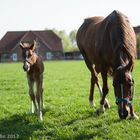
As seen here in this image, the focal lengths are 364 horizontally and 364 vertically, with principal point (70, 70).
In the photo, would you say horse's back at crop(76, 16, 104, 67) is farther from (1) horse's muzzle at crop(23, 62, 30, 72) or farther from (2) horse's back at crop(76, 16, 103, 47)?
(1) horse's muzzle at crop(23, 62, 30, 72)

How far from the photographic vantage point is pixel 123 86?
22.6 ft

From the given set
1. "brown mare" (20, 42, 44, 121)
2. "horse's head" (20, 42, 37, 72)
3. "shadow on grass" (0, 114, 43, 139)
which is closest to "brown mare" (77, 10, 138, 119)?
"brown mare" (20, 42, 44, 121)

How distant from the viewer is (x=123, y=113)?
692 cm

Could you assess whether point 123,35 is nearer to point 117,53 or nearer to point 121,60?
point 117,53

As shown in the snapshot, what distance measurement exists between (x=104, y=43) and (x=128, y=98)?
5.91 feet

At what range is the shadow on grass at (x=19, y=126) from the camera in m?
7.23

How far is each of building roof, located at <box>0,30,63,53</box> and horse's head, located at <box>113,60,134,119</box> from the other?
273 ft

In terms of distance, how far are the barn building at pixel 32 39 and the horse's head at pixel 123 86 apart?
8228 centimetres

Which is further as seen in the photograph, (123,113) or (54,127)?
(54,127)

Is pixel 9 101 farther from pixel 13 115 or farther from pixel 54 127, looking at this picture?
pixel 54 127

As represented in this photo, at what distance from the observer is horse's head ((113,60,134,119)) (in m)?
6.85

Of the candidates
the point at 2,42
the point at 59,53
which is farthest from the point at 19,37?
the point at 59,53

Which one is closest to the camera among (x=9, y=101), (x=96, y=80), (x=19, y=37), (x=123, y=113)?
(x=123, y=113)

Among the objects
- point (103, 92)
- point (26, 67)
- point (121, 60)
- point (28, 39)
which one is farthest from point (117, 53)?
point (28, 39)
